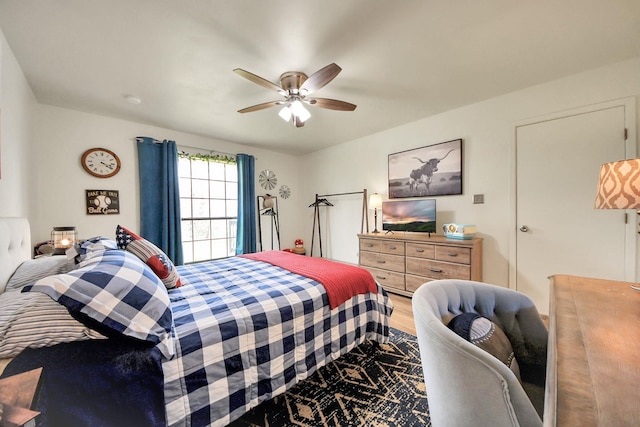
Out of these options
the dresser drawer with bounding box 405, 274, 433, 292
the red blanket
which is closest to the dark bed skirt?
the red blanket

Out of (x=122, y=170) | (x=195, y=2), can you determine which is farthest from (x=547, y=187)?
(x=122, y=170)

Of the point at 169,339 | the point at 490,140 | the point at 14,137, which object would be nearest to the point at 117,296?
the point at 169,339

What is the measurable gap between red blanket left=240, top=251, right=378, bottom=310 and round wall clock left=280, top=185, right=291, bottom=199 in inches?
114

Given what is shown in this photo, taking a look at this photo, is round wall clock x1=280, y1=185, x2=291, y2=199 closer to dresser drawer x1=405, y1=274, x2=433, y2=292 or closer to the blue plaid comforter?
dresser drawer x1=405, y1=274, x2=433, y2=292

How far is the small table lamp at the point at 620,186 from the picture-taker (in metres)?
1.01

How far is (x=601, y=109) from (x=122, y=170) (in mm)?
5450

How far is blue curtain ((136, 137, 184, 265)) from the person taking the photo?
3326 millimetres

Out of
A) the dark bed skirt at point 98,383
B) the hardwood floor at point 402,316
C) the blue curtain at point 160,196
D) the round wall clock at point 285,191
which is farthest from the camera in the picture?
the round wall clock at point 285,191

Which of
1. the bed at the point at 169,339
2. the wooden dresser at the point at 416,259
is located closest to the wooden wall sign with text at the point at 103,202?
the bed at the point at 169,339

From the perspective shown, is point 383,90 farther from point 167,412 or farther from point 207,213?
point 207,213

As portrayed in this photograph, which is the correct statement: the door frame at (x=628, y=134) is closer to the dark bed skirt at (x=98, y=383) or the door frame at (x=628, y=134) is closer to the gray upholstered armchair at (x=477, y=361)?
the gray upholstered armchair at (x=477, y=361)

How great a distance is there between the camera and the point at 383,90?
2.52 meters

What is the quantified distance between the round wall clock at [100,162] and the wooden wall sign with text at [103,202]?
226 millimetres

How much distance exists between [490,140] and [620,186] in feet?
6.61
